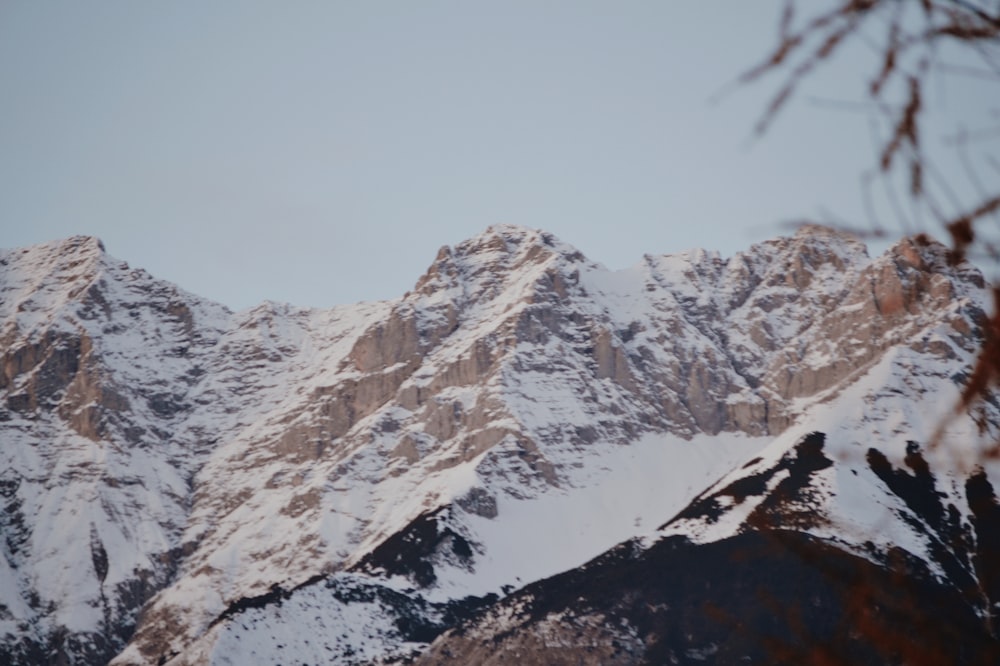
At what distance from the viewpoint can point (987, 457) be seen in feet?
23.1

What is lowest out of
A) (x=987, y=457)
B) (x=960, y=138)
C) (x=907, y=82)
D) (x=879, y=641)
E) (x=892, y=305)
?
(x=879, y=641)

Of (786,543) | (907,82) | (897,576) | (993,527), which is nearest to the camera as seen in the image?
(897,576)

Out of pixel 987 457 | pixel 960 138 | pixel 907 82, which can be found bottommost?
pixel 987 457

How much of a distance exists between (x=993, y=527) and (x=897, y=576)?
193589 mm

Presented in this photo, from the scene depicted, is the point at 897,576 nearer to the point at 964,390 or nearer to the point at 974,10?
the point at 964,390

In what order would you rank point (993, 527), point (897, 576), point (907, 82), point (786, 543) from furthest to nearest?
point (993, 527) < point (786, 543) < point (907, 82) < point (897, 576)

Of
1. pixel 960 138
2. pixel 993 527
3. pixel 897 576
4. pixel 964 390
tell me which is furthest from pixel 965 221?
pixel 993 527

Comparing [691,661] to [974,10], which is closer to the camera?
[974,10]

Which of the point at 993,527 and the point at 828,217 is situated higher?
the point at 993,527

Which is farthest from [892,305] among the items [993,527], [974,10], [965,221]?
[993,527]

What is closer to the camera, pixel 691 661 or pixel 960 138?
pixel 960 138

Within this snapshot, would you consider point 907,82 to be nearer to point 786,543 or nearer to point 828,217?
point 828,217

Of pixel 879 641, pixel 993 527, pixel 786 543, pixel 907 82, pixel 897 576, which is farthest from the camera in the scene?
pixel 993 527

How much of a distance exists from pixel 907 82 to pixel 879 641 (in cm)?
284
